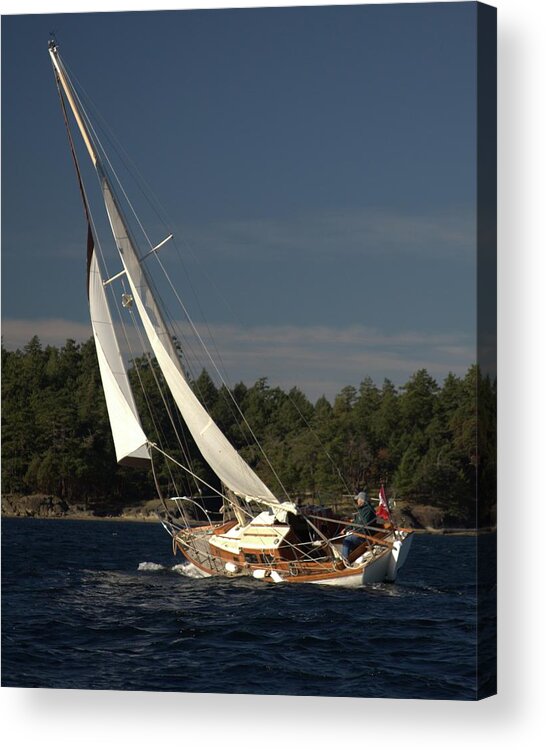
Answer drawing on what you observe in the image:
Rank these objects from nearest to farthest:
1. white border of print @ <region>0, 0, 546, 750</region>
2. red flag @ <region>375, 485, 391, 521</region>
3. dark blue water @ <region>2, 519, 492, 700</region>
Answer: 1. white border of print @ <region>0, 0, 546, 750</region>
2. dark blue water @ <region>2, 519, 492, 700</region>
3. red flag @ <region>375, 485, 391, 521</region>

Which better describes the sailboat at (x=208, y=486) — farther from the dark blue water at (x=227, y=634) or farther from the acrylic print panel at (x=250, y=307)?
the dark blue water at (x=227, y=634)

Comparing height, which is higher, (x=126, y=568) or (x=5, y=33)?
(x=5, y=33)

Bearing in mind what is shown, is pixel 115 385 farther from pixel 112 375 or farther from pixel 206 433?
pixel 206 433

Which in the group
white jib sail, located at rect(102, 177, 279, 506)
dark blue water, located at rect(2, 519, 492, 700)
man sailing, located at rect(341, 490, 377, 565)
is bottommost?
dark blue water, located at rect(2, 519, 492, 700)

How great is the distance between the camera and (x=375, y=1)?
1154 centimetres

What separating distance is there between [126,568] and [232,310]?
2689 mm

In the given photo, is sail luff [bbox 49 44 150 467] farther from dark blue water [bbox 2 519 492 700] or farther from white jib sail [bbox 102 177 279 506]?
dark blue water [bbox 2 519 492 700]

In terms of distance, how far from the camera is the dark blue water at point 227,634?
1141 cm

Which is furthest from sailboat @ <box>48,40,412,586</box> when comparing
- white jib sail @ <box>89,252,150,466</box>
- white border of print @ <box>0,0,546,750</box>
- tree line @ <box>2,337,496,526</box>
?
white border of print @ <box>0,0,546,750</box>

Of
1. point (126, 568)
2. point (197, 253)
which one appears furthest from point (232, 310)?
point (126, 568)

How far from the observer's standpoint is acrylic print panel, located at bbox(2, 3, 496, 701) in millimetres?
11461

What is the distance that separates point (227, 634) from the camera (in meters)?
12.3

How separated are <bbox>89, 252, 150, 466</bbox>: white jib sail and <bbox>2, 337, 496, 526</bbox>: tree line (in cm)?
31

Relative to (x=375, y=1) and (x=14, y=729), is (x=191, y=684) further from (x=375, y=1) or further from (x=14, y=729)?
(x=375, y=1)
